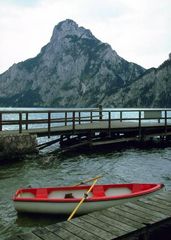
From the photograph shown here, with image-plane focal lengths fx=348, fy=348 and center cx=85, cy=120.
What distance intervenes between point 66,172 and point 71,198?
7676 mm

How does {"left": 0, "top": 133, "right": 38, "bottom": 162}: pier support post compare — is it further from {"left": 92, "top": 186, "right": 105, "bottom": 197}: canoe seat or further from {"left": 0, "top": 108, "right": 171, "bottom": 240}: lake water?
{"left": 92, "top": 186, "right": 105, "bottom": 197}: canoe seat

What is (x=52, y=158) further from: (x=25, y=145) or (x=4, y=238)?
(x=4, y=238)

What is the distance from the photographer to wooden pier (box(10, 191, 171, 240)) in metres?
8.01

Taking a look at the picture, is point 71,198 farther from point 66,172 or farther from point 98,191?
point 66,172

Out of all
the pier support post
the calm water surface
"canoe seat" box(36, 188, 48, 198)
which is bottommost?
the calm water surface

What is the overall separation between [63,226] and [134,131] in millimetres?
21535

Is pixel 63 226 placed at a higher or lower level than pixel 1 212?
higher

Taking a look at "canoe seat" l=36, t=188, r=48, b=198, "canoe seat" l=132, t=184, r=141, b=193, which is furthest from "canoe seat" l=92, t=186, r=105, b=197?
"canoe seat" l=36, t=188, r=48, b=198

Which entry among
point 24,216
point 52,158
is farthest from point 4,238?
point 52,158

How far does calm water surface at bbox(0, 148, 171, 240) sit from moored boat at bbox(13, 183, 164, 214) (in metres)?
0.48

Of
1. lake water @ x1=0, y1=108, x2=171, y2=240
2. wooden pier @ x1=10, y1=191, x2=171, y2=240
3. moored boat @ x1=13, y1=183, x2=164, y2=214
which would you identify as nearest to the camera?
wooden pier @ x1=10, y1=191, x2=171, y2=240

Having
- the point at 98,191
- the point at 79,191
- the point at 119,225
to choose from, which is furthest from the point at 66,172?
the point at 119,225

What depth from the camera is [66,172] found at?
1927 cm

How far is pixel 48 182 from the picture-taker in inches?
669
